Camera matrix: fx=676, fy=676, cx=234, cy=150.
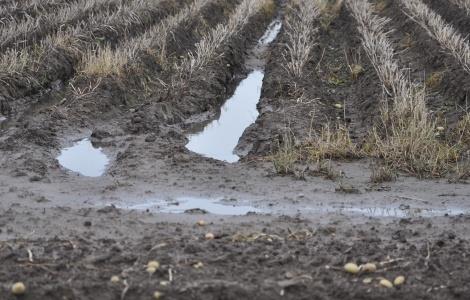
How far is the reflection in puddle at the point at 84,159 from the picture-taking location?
6.88m

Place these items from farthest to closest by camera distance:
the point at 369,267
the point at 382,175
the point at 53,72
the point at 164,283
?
the point at 53,72 → the point at 382,175 → the point at 369,267 → the point at 164,283

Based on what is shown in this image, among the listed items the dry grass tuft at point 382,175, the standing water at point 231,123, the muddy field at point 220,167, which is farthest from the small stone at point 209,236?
the standing water at point 231,123

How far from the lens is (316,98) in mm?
8656

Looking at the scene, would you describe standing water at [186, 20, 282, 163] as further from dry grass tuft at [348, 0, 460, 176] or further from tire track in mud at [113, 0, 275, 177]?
dry grass tuft at [348, 0, 460, 176]

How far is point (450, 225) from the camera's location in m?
5.19

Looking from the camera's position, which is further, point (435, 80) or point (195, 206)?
point (435, 80)

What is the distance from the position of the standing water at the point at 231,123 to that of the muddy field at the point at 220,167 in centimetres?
4

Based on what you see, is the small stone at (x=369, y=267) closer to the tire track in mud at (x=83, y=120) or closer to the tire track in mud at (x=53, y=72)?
the tire track in mud at (x=83, y=120)

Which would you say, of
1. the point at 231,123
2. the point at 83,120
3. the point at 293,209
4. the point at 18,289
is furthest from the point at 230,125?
the point at 18,289

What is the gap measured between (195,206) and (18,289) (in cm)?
217

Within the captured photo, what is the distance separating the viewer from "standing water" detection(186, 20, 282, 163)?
7.84 metres

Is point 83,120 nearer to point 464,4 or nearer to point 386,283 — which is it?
point 386,283

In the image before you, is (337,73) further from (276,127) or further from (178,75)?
(276,127)

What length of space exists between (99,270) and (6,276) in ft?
1.73
